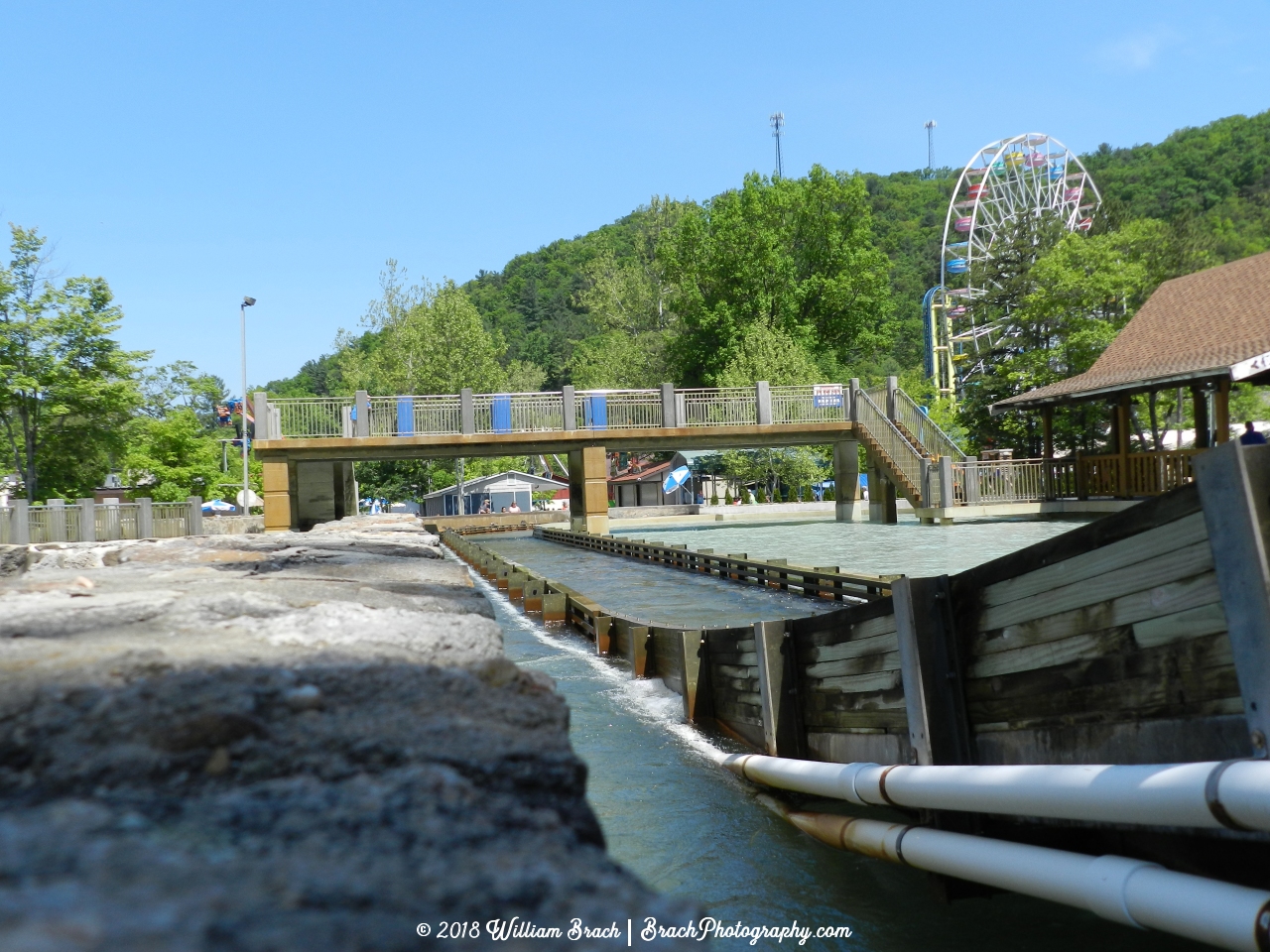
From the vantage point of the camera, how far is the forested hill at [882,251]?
6219 cm

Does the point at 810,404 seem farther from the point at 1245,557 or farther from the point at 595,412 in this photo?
the point at 1245,557

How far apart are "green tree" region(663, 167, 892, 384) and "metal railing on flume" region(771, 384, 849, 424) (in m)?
23.2

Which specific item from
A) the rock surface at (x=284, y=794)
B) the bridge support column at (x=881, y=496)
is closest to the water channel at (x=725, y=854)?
the rock surface at (x=284, y=794)

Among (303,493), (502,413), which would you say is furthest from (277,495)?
(502,413)

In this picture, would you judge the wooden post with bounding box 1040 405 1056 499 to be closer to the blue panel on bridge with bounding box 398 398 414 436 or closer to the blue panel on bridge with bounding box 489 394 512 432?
the blue panel on bridge with bounding box 489 394 512 432

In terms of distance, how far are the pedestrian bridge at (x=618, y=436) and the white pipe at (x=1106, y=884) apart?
23.8 meters

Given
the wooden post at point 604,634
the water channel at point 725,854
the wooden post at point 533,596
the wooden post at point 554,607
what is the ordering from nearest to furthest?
the water channel at point 725,854 < the wooden post at point 604,634 < the wooden post at point 554,607 < the wooden post at point 533,596

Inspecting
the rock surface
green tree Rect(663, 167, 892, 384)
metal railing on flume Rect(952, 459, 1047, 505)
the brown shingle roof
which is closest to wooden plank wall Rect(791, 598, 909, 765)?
the rock surface

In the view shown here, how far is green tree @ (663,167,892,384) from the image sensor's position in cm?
5628

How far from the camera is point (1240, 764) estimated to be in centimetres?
255

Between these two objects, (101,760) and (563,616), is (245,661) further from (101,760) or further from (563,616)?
(563,616)

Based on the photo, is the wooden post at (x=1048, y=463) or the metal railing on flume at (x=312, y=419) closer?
the wooden post at (x=1048, y=463)

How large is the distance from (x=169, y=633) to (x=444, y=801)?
126cm

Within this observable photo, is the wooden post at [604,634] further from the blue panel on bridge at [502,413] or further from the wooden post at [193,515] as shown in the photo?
the blue panel on bridge at [502,413]
